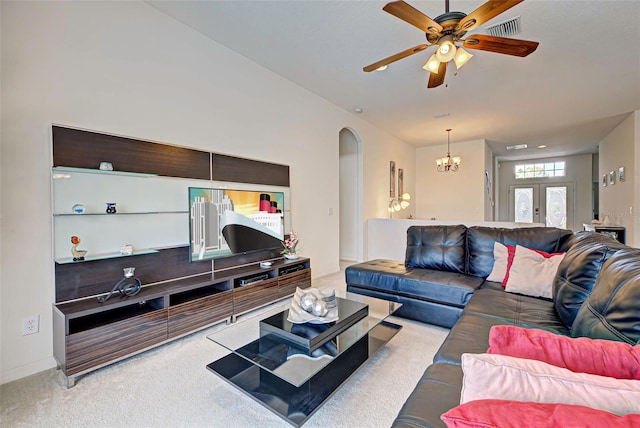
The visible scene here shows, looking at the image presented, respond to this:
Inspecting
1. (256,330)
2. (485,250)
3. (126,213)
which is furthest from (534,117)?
(126,213)

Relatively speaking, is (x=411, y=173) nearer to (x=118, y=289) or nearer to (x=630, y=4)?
(x=630, y=4)

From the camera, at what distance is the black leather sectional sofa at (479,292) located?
3.53ft

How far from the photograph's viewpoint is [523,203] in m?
10.2

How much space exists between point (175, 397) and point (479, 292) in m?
2.33

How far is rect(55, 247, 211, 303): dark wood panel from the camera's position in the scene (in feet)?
6.73

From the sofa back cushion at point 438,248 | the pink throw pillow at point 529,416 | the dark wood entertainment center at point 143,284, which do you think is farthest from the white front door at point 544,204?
the pink throw pillow at point 529,416

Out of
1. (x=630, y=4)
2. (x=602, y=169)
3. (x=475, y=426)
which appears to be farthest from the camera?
(x=602, y=169)

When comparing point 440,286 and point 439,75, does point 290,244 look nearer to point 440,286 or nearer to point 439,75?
point 440,286

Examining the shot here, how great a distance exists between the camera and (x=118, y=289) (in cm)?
222

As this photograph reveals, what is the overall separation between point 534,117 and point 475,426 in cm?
652

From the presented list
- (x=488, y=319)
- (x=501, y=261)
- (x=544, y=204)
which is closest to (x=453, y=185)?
(x=544, y=204)

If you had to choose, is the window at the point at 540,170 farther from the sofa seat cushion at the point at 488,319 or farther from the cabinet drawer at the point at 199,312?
the cabinet drawer at the point at 199,312

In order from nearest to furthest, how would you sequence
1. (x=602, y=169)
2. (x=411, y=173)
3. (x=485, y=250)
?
(x=485, y=250) < (x=602, y=169) < (x=411, y=173)

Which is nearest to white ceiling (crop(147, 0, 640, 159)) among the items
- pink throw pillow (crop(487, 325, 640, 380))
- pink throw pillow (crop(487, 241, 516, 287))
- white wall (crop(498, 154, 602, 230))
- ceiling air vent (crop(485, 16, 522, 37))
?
ceiling air vent (crop(485, 16, 522, 37))
